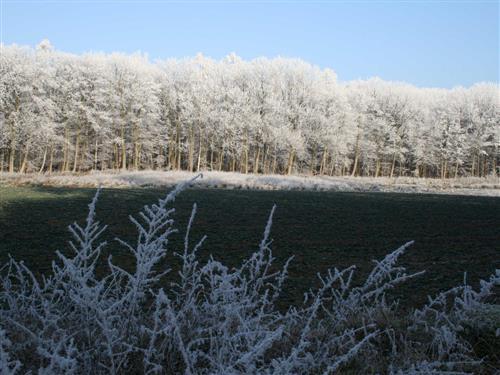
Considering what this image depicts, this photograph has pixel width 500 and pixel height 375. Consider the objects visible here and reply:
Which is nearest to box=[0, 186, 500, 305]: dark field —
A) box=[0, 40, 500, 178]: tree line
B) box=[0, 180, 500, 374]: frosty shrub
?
box=[0, 180, 500, 374]: frosty shrub

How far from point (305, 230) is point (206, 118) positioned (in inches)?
1339

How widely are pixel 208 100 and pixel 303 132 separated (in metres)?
10.1

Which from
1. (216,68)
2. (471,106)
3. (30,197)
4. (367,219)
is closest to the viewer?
(367,219)

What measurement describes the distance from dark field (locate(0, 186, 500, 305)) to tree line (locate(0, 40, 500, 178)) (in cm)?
2570

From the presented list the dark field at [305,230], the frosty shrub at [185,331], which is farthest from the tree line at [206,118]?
the frosty shrub at [185,331]

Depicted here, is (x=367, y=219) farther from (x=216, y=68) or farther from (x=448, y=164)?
(x=448, y=164)

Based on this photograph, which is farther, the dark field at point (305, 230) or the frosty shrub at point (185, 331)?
the dark field at point (305, 230)

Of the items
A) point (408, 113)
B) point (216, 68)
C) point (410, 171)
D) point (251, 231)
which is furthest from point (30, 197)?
point (410, 171)

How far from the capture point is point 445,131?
52.8 m

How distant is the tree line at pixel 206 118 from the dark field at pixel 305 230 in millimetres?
25697

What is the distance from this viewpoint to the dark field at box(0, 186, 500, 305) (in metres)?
8.00

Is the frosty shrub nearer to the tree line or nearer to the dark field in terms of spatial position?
the dark field

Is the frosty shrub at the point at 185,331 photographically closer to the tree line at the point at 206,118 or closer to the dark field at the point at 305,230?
the dark field at the point at 305,230

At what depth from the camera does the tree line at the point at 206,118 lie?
38750 mm
